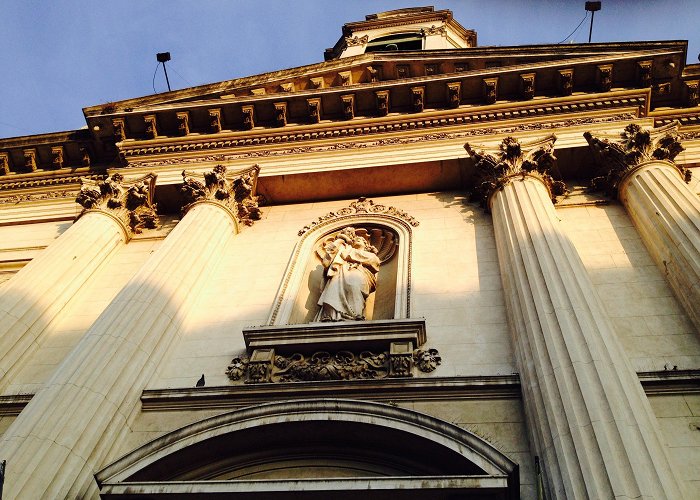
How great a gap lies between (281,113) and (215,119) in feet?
5.73

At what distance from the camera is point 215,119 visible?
15.7 meters

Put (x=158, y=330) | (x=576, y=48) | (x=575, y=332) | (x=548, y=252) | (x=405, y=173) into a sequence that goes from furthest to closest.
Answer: (x=576, y=48) < (x=405, y=173) < (x=158, y=330) < (x=548, y=252) < (x=575, y=332)

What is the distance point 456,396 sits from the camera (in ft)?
27.1

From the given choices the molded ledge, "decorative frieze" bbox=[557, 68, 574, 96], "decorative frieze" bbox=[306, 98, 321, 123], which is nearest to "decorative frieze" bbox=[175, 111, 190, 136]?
"decorative frieze" bbox=[306, 98, 321, 123]

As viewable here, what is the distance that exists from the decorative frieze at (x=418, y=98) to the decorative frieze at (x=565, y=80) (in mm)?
3222

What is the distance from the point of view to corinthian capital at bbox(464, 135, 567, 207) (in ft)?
40.0

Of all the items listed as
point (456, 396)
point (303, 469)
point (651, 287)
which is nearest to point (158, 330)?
point (303, 469)

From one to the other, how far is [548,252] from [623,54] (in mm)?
7451

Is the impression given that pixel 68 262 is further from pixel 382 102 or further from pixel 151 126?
pixel 382 102

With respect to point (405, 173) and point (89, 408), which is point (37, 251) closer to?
point (89, 408)

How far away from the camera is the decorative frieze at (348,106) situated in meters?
15.1

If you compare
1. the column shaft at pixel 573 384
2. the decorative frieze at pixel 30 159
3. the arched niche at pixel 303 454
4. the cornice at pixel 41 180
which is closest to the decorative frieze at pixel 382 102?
the column shaft at pixel 573 384

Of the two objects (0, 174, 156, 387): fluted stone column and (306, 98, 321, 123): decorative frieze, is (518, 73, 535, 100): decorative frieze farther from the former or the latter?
(0, 174, 156, 387): fluted stone column

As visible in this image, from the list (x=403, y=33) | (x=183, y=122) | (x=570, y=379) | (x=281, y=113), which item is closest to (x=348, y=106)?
(x=281, y=113)
